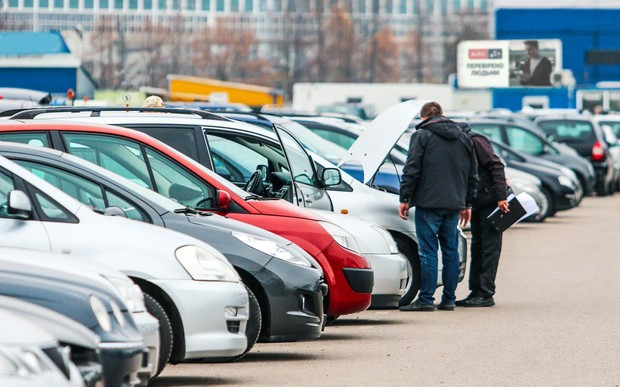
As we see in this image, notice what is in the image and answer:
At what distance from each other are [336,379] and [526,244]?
12.7 m

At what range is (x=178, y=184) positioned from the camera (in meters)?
9.92

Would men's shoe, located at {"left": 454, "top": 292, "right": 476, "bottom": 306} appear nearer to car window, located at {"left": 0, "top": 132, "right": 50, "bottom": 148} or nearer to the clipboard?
the clipboard

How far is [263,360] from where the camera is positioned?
9.77m

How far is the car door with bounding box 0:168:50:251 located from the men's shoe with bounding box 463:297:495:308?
240 inches

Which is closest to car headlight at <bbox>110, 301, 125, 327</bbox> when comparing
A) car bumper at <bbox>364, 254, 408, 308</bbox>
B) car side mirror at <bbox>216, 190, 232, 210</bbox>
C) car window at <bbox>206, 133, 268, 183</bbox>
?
car side mirror at <bbox>216, 190, 232, 210</bbox>

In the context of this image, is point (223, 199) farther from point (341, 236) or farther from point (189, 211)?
point (341, 236)

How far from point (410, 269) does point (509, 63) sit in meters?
28.9

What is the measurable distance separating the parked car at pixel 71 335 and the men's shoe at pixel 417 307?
682 centimetres

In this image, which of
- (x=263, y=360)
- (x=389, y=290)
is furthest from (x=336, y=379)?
(x=389, y=290)

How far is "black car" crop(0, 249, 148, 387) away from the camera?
21.4ft

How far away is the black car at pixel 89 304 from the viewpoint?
6.52 metres

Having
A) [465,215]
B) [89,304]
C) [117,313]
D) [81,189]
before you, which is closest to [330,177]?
[465,215]

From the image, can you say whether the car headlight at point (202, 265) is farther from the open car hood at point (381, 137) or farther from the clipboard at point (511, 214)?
the clipboard at point (511, 214)

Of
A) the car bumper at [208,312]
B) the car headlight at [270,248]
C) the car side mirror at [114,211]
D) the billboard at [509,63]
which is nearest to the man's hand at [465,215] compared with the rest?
the car headlight at [270,248]
